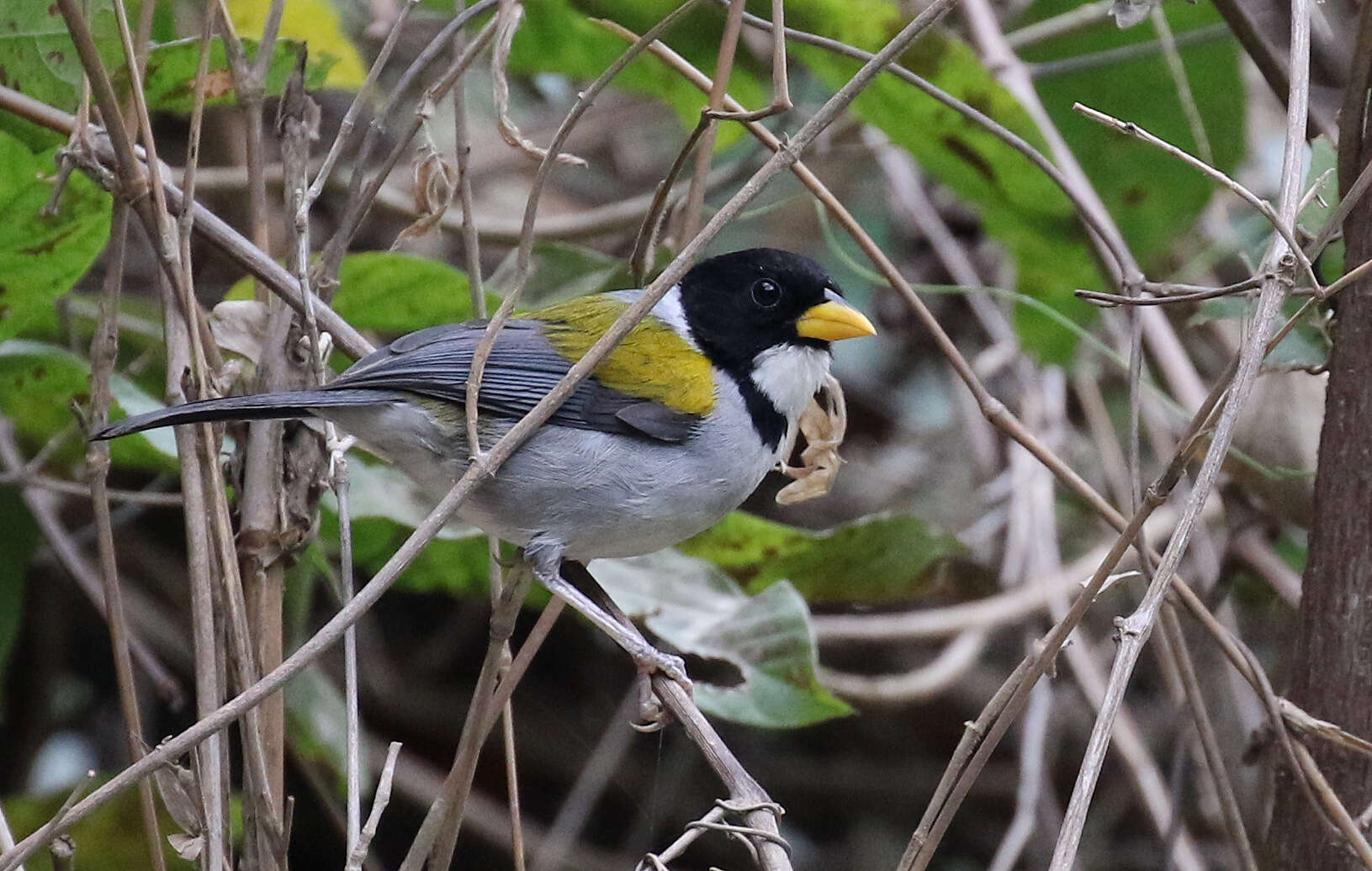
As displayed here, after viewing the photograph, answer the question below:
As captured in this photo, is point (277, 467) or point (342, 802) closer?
point (277, 467)

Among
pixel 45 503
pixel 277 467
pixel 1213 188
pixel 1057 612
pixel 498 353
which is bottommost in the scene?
pixel 1057 612

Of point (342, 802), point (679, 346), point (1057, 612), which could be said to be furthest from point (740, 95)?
point (342, 802)

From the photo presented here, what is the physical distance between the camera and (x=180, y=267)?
1.84 metres

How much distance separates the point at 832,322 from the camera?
8.37 ft

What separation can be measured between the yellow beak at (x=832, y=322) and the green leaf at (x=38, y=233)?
1.23 m

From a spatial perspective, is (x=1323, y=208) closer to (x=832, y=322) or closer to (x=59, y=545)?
(x=832, y=322)

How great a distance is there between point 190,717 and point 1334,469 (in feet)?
10.3

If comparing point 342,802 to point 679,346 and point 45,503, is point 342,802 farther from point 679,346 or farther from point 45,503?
point 679,346

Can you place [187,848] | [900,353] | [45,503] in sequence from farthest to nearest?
1. [900,353]
2. [45,503]
3. [187,848]

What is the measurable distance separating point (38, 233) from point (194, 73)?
1.24ft

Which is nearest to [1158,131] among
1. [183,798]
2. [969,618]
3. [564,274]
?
[969,618]

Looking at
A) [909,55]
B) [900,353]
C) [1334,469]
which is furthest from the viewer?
[900,353]

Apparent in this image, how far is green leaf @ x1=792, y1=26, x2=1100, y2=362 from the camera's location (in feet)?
9.18

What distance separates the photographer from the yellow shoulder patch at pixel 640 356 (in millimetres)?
2475
